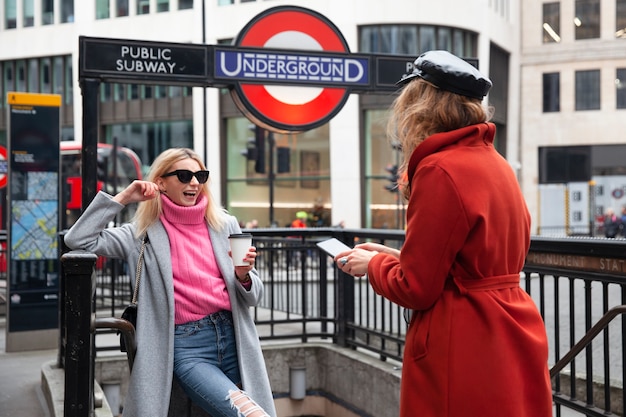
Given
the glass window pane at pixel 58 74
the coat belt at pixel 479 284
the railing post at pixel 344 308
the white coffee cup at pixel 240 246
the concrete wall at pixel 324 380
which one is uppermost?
the glass window pane at pixel 58 74

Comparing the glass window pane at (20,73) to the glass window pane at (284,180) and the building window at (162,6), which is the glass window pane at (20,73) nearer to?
the building window at (162,6)

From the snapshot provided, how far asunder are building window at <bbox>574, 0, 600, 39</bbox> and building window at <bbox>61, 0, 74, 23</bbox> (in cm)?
2476

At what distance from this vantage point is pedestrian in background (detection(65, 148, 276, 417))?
326 centimetres

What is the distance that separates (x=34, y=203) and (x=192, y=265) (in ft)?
18.1

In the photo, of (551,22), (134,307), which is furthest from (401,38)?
(134,307)

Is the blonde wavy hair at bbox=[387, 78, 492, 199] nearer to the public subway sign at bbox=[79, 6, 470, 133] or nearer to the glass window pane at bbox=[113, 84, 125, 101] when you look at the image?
the public subway sign at bbox=[79, 6, 470, 133]

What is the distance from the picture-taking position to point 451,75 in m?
2.35

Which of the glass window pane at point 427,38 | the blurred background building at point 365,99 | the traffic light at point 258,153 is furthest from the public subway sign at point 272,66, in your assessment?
the glass window pane at point 427,38

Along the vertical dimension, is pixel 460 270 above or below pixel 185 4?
below

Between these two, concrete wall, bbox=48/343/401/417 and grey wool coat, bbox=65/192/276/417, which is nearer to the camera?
grey wool coat, bbox=65/192/276/417

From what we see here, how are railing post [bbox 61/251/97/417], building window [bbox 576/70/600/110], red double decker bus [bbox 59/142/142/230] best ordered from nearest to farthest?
railing post [bbox 61/251/97/417] < red double decker bus [bbox 59/142/142/230] < building window [bbox 576/70/600/110]

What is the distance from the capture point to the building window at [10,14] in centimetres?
3894

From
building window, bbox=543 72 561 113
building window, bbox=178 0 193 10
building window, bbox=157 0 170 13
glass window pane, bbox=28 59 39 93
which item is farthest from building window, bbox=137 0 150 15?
building window, bbox=543 72 561 113

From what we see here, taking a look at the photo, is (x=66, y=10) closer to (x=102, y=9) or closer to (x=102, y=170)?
(x=102, y=9)
